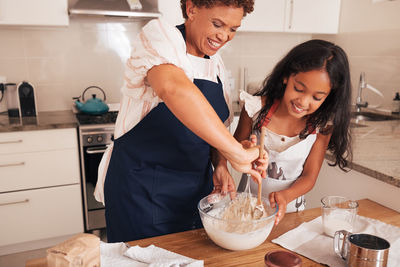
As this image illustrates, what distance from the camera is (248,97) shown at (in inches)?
49.3

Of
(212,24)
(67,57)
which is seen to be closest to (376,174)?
(212,24)

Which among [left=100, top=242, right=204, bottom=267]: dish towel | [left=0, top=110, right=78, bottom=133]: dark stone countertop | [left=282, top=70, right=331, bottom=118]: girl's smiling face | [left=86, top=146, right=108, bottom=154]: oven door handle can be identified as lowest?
[left=86, top=146, right=108, bottom=154]: oven door handle

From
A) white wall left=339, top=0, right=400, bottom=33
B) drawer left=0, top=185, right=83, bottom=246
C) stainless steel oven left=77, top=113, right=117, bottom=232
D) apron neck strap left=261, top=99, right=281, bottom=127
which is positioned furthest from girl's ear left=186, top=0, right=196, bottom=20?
white wall left=339, top=0, right=400, bottom=33

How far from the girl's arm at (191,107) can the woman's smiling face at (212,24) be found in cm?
23

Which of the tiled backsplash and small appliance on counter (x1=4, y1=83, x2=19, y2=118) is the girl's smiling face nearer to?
the tiled backsplash

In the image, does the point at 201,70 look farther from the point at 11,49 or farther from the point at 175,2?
the point at 11,49

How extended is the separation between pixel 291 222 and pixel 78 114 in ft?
5.76

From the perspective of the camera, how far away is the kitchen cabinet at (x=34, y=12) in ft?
6.50

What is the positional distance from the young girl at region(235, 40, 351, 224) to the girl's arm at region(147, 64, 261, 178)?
1.27ft

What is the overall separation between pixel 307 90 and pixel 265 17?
1.62 m

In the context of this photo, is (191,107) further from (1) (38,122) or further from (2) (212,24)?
(1) (38,122)

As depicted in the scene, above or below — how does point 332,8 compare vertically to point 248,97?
above

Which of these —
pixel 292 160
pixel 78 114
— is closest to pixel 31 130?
pixel 78 114

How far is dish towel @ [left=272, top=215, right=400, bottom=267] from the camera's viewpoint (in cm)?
78
